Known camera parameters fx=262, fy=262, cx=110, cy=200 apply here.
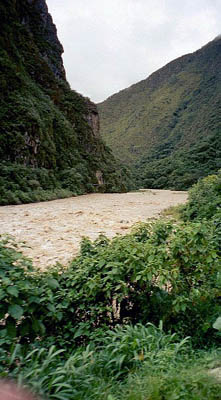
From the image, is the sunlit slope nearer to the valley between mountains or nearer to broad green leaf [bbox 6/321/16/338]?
the valley between mountains

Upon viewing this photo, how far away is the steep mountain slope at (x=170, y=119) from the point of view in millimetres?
50031

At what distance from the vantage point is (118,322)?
2.25 m

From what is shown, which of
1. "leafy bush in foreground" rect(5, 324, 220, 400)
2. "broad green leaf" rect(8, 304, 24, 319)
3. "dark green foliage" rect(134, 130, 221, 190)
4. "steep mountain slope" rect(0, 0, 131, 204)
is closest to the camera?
"leafy bush in foreground" rect(5, 324, 220, 400)

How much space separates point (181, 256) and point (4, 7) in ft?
91.0

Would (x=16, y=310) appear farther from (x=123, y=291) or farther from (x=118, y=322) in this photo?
(x=118, y=322)

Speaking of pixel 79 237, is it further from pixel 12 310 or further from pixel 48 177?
pixel 48 177

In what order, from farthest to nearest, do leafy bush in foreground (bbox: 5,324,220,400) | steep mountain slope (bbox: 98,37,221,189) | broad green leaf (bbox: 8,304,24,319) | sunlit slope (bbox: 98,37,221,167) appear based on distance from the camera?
sunlit slope (bbox: 98,37,221,167), steep mountain slope (bbox: 98,37,221,189), broad green leaf (bbox: 8,304,24,319), leafy bush in foreground (bbox: 5,324,220,400)

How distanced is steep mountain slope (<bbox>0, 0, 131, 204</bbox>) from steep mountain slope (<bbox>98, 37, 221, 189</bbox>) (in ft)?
71.4

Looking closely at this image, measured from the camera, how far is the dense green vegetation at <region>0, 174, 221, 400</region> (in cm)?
144

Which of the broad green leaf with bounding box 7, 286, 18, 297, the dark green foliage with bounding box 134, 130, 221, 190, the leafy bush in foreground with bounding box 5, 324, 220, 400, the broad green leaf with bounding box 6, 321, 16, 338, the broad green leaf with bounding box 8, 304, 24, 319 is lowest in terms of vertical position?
the leafy bush in foreground with bounding box 5, 324, 220, 400

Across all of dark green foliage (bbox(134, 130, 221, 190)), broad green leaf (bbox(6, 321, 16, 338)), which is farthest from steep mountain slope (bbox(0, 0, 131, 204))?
dark green foliage (bbox(134, 130, 221, 190))

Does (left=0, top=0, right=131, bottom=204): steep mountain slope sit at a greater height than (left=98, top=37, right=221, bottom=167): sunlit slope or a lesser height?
lesser

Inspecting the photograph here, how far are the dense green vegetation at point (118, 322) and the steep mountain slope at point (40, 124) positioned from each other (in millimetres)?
10948

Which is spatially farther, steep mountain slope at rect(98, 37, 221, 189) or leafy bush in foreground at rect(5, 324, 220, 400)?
steep mountain slope at rect(98, 37, 221, 189)
